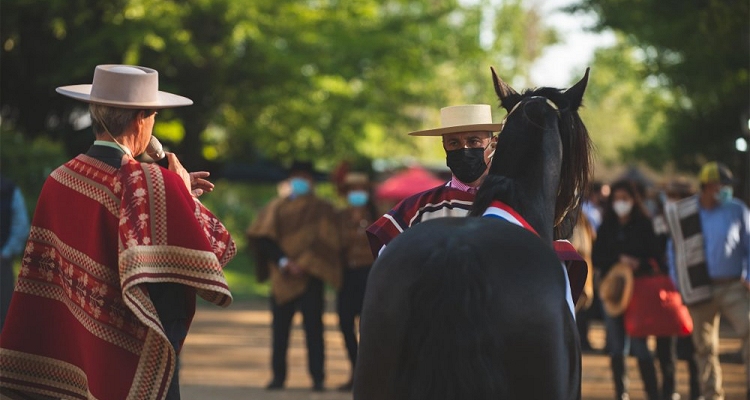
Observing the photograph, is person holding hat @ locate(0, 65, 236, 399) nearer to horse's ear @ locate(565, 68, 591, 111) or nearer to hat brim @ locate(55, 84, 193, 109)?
hat brim @ locate(55, 84, 193, 109)

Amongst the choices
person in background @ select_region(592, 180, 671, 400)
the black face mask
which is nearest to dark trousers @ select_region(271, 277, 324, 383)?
person in background @ select_region(592, 180, 671, 400)

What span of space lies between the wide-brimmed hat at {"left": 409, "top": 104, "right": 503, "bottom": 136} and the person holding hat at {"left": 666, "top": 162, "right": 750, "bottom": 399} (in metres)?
4.96

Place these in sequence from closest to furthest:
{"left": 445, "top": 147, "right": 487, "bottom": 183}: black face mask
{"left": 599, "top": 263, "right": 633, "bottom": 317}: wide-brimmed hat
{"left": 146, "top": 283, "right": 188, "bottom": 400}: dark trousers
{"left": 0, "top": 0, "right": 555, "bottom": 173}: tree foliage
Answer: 1. {"left": 146, "top": 283, "right": 188, "bottom": 400}: dark trousers
2. {"left": 445, "top": 147, "right": 487, "bottom": 183}: black face mask
3. {"left": 599, "top": 263, "right": 633, "bottom": 317}: wide-brimmed hat
4. {"left": 0, "top": 0, "right": 555, "bottom": 173}: tree foliage

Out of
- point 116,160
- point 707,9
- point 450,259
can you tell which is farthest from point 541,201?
point 707,9

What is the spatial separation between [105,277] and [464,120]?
7.98 feet

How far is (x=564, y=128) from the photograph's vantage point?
545cm

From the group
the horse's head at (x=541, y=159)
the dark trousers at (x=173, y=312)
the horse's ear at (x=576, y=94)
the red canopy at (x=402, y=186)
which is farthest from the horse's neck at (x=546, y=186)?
the red canopy at (x=402, y=186)

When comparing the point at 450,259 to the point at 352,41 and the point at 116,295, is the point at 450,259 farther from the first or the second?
the point at 352,41

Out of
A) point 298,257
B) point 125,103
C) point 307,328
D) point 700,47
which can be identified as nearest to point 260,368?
point 307,328

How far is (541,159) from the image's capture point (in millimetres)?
5285

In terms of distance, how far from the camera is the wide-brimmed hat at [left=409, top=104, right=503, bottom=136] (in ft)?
22.7

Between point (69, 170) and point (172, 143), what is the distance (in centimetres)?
2648

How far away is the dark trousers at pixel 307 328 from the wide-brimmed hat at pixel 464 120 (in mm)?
6400

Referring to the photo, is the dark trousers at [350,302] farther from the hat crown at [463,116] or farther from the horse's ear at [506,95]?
the horse's ear at [506,95]
